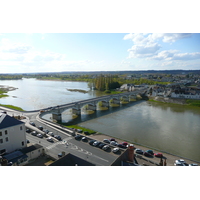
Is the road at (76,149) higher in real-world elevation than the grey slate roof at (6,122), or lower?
lower

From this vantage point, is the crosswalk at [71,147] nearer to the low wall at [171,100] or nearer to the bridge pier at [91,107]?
the bridge pier at [91,107]

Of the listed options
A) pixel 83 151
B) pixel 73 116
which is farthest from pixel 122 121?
pixel 83 151

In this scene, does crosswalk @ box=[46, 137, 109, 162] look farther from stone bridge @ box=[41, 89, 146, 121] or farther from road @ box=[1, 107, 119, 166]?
stone bridge @ box=[41, 89, 146, 121]

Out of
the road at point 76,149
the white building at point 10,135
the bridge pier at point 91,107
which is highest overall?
the white building at point 10,135

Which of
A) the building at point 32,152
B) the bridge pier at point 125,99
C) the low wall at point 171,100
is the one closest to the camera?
the building at point 32,152

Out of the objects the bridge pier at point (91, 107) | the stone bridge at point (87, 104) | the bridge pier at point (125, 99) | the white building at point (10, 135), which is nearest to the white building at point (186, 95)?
the stone bridge at point (87, 104)

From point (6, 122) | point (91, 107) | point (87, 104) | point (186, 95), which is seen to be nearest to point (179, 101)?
point (186, 95)

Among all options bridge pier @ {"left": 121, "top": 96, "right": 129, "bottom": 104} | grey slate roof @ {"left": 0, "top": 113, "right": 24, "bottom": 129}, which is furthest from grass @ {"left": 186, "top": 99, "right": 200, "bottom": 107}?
grey slate roof @ {"left": 0, "top": 113, "right": 24, "bottom": 129}

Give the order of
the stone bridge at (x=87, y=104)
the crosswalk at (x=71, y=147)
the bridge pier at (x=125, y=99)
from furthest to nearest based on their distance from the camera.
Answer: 1. the bridge pier at (x=125, y=99)
2. the stone bridge at (x=87, y=104)
3. the crosswalk at (x=71, y=147)
